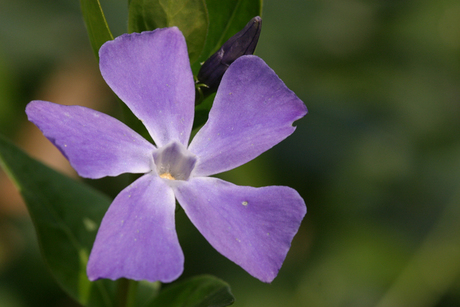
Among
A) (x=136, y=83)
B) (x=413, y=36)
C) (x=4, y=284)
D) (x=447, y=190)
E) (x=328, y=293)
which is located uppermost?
(x=136, y=83)

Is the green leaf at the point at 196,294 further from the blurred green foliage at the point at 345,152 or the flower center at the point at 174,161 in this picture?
the blurred green foliage at the point at 345,152

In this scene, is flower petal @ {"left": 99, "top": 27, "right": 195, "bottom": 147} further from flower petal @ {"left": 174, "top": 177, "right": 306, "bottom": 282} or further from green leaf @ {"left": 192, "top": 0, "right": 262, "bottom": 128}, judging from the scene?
green leaf @ {"left": 192, "top": 0, "right": 262, "bottom": 128}

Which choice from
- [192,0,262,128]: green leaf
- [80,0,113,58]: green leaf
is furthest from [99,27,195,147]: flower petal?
[192,0,262,128]: green leaf

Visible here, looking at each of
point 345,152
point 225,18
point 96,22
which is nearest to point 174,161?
point 96,22

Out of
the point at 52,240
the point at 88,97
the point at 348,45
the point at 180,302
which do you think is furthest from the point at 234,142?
the point at 348,45

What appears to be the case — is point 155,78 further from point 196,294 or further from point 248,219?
point 196,294

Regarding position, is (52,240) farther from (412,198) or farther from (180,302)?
(412,198)
